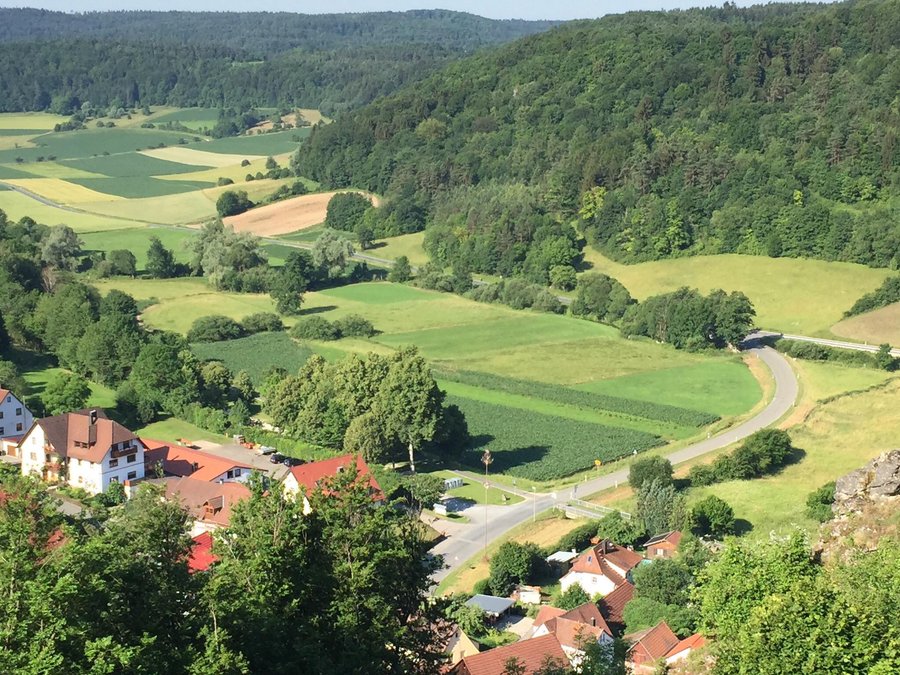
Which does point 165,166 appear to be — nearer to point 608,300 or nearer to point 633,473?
point 608,300

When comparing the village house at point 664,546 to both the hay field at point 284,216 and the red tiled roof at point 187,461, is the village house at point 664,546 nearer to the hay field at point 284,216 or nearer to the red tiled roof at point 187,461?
the red tiled roof at point 187,461

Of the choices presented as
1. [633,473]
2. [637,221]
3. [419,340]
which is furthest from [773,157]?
[633,473]

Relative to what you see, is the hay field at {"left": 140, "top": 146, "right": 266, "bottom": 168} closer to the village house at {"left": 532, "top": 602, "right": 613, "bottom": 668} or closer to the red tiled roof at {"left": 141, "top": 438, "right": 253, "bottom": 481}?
the red tiled roof at {"left": 141, "top": 438, "right": 253, "bottom": 481}

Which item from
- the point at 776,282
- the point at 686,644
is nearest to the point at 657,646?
the point at 686,644

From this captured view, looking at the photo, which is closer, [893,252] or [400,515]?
[400,515]

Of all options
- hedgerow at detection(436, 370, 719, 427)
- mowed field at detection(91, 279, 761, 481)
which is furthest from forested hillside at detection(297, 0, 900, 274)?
hedgerow at detection(436, 370, 719, 427)

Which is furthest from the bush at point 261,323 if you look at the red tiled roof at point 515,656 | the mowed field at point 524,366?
the red tiled roof at point 515,656
